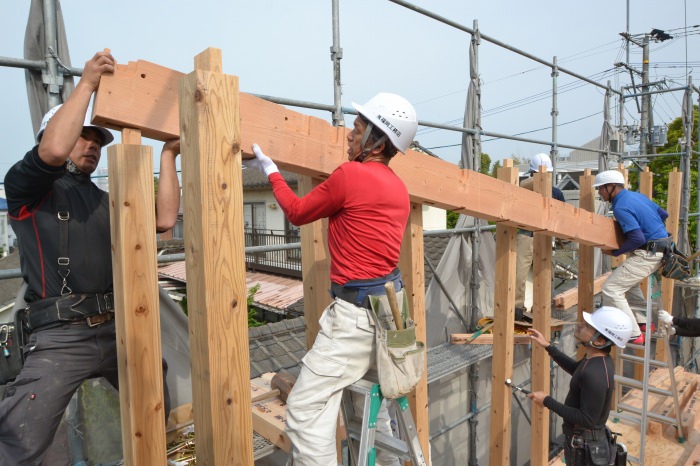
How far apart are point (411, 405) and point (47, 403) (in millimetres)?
1838

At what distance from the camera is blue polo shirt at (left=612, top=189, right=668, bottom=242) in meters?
4.71

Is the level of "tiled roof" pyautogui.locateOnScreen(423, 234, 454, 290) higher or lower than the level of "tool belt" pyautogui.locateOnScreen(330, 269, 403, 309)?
lower

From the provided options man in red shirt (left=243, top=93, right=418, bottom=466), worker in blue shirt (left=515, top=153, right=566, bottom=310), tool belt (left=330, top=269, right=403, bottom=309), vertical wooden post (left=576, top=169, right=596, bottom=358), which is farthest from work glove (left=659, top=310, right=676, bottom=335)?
tool belt (left=330, top=269, right=403, bottom=309)

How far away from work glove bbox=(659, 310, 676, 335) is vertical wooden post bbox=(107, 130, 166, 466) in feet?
16.7

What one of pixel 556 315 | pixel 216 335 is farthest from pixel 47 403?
pixel 556 315

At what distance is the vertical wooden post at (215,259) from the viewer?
5.36ft

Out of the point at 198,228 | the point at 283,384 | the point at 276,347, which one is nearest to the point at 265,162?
the point at 198,228

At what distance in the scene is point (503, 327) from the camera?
12.4 ft

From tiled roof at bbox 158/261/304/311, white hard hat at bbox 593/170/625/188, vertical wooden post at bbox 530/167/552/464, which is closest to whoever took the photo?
vertical wooden post at bbox 530/167/552/464

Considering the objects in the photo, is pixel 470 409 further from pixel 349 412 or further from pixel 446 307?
pixel 349 412

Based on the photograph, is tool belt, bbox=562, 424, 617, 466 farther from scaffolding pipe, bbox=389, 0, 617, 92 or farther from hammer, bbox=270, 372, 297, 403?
scaffolding pipe, bbox=389, 0, 617, 92

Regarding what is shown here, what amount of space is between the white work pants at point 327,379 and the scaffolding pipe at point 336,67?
7.32ft

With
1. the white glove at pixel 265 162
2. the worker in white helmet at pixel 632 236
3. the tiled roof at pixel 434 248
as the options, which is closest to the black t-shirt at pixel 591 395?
the worker in white helmet at pixel 632 236

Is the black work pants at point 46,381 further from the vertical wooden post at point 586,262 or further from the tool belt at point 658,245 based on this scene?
the tool belt at point 658,245
